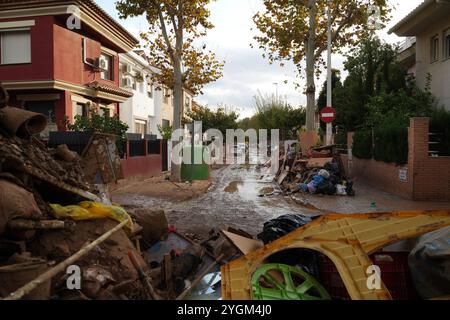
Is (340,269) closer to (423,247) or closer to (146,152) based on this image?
(423,247)

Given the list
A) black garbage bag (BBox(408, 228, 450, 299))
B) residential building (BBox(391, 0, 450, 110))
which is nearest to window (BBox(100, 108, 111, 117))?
residential building (BBox(391, 0, 450, 110))

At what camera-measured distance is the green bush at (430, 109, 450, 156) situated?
11680 mm

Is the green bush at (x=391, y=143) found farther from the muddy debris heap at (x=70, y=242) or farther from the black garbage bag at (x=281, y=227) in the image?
the muddy debris heap at (x=70, y=242)

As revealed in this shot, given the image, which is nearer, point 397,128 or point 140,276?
point 140,276

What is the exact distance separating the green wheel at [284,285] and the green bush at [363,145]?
13.0 meters

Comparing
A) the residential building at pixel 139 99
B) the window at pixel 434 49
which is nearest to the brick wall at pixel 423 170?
the window at pixel 434 49

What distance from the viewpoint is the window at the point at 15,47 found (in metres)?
15.7

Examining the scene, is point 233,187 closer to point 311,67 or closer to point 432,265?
point 311,67

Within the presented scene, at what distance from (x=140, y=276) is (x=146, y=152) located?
13140 millimetres

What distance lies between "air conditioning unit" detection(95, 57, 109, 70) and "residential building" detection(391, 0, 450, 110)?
12.9 meters

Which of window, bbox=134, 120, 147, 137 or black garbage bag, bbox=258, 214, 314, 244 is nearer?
black garbage bag, bbox=258, 214, 314, 244

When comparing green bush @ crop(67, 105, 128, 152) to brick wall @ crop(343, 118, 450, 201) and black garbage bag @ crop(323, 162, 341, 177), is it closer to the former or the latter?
black garbage bag @ crop(323, 162, 341, 177)

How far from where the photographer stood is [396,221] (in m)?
3.59
